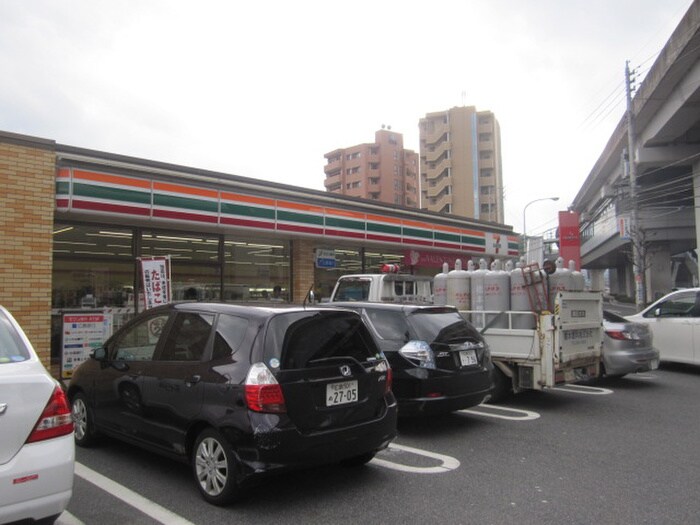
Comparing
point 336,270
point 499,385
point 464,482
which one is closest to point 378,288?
point 499,385

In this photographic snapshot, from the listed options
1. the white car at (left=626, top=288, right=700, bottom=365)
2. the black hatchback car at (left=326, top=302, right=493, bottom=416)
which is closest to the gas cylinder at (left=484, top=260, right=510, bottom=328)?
the black hatchback car at (left=326, top=302, right=493, bottom=416)

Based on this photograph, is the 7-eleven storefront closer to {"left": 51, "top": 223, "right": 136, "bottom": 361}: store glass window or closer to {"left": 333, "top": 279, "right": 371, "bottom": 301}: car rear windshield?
{"left": 51, "top": 223, "right": 136, "bottom": 361}: store glass window

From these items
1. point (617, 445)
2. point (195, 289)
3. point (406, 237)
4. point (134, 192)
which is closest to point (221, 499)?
point (617, 445)

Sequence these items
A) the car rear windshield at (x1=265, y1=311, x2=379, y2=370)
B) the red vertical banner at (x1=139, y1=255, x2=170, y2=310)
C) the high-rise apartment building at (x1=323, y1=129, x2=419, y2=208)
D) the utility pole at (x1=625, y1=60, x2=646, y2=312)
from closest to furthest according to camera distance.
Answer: the car rear windshield at (x1=265, y1=311, x2=379, y2=370)
the red vertical banner at (x1=139, y1=255, x2=170, y2=310)
the utility pole at (x1=625, y1=60, x2=646, y2=312)
the high-rise apartment building at (x1=323, y1=129, x2=419, y2=208)

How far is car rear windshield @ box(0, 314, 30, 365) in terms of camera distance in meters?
3.36

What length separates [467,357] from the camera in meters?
6.44

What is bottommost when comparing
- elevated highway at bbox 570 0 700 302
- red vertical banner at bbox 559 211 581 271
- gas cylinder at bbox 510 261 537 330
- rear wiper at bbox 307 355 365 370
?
rear wiper at bbox 307 355 365 370

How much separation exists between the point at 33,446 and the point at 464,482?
3348mm

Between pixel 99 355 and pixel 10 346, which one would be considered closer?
pixel 10 346

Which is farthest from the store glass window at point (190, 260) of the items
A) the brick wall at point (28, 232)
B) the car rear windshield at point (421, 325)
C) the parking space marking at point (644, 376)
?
the parking space marking at point (644, 376)

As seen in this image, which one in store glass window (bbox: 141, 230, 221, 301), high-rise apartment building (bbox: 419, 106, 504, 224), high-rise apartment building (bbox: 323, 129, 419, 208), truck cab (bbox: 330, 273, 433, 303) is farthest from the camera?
high-rise apartment building (bbox: 323, 129, 419, 208)

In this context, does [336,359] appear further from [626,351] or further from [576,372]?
[626,351]

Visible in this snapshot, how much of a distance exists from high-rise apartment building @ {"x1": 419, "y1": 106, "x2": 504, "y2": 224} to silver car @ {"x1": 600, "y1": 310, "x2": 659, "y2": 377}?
6784 centimetres

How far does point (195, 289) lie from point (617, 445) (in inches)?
344
